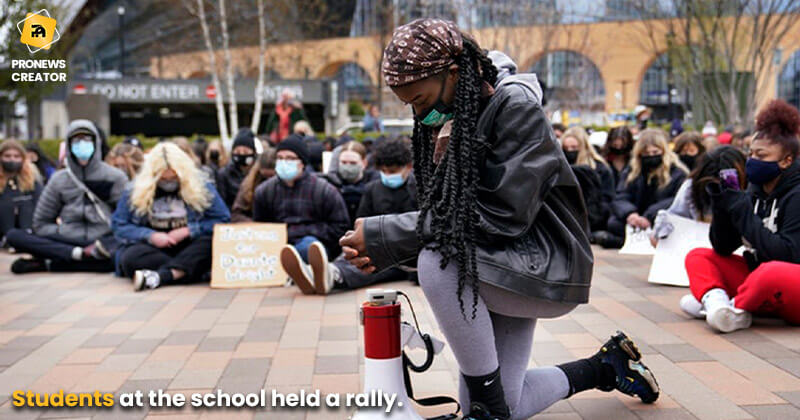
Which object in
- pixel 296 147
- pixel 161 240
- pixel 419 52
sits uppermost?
pixel 419 52

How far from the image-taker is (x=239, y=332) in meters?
5.69

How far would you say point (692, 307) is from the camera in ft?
18.8

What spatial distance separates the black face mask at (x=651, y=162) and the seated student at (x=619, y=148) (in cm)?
112

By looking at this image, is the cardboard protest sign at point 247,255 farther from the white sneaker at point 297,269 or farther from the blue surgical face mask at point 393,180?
the blue surgical face mask at point 393,180

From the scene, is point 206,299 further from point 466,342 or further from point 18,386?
point 466,342

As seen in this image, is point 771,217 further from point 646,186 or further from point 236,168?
point 236,168

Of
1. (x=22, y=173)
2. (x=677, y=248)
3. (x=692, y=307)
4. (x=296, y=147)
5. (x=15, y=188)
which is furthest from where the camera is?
(x=22, y=173)

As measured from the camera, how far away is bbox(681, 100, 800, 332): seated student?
16.4 ft

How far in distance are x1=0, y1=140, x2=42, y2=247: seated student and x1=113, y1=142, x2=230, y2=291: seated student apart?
3.05 metres

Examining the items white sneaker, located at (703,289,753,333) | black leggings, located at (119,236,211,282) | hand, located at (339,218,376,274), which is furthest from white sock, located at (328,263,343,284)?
hand, located at (339,218,376,274)

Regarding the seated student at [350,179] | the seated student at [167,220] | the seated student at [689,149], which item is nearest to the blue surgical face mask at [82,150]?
the seated student at [167,220]

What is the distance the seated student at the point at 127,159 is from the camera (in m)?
10.3

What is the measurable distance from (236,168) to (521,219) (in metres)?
7.42

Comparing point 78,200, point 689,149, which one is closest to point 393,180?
point 78,200
